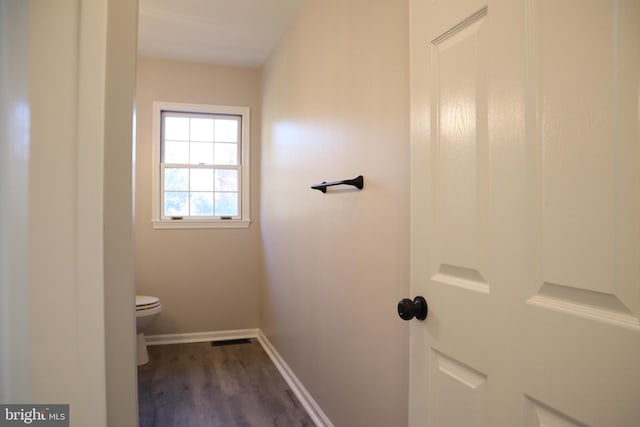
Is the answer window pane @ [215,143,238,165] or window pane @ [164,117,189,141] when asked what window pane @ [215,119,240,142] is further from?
window pane @ [164,117,189,141]

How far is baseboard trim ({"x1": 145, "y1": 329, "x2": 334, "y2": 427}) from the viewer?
2295mm

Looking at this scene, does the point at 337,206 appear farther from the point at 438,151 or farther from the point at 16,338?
the point at 16,338

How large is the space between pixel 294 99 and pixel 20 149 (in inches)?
100

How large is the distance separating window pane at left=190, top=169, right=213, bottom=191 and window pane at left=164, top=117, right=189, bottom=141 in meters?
0.34

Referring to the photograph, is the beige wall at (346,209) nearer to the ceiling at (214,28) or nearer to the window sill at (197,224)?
the ceiling at (214,28)

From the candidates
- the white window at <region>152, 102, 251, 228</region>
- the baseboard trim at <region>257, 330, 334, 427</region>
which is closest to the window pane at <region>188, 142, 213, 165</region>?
the white window at <region>152, 102, 251, 228</region>

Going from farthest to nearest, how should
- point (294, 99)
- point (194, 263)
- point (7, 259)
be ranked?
point (194, 263), point (294, 99), point (7, 259)

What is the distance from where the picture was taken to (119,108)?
20.6 inches

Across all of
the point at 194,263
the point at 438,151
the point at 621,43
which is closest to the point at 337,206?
the point at 438,151

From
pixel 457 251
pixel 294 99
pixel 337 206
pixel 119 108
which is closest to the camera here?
pixel 119 108

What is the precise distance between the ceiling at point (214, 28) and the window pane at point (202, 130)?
1.83ft

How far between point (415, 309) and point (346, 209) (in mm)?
905

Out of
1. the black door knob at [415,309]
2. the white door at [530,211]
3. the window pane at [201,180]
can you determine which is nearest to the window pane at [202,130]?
the window pane at [201,180]

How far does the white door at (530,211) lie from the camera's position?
0.59 meters
